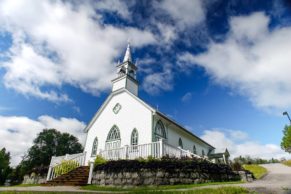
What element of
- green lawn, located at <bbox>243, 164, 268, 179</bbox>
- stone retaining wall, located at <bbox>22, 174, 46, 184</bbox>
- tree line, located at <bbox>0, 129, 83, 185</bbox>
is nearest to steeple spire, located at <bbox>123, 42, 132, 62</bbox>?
stone retaining wall, located at <bbox>22, 174, 46, 184</bbox>

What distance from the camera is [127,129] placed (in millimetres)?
18297

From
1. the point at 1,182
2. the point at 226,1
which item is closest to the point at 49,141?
the point at 1,182

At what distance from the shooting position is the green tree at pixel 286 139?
41.4m

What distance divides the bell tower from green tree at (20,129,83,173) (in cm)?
2657

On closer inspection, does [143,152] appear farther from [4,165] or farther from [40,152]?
[4,165]

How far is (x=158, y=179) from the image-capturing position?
10.8 meters

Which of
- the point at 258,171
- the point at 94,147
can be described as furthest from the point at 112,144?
the point at 258,171

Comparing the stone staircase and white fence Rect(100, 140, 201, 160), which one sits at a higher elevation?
white fence Rect(100, 140, 201, 160)

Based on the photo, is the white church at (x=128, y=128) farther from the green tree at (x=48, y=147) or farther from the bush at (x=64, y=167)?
the green tree at (x=48, y=147)

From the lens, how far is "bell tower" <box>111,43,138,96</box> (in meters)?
21.6

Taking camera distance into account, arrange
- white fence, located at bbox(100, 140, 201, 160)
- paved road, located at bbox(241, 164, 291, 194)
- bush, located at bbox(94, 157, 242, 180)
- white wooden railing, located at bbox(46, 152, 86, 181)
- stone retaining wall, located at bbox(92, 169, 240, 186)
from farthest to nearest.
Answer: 1. white wooden railing, located at bbox(46, 152, 86, 181)
2. white fence, located at bbox(100, 140, 201, 160)
3. bush, located at bbox(94, 157, 242, 180)
4. stone retaining wall, located at bbox(92, 169, 240, 186)
5. paved road, located at bbox(241, 164, 291, 194)

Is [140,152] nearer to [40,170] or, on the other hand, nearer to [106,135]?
[106,135]

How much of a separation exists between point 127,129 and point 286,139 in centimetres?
3866

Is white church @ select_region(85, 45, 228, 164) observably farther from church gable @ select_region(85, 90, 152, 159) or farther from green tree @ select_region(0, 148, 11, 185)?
green tree @ select_region(0, 148, 11, 185)
